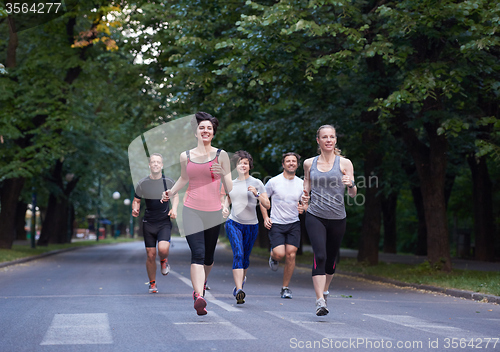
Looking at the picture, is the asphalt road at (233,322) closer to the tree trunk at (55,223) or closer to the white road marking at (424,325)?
the white road marking at (424,325)

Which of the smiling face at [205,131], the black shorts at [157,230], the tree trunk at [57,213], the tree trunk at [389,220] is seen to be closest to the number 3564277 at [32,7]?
the black shorts at [157,230]

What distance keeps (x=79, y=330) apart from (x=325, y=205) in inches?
116

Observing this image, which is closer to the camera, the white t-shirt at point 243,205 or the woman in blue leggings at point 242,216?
the woman in blue leggings at point 242,216

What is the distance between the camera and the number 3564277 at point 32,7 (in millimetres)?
15895

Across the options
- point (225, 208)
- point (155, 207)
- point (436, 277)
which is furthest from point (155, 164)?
point (436, 277)

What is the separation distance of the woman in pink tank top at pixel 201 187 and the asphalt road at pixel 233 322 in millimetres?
753

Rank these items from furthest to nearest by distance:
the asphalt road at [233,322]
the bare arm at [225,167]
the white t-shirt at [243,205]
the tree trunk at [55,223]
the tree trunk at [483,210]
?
the tree trunk at [55,223] < the tree trunk at [483,210] < the white t-shirt at [243,205] < the bare arm at [225,167] < the asphalt road at [233,322]

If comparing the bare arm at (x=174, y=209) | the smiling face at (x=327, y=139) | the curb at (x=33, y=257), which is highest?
the smiling face at (x=327, y=139)

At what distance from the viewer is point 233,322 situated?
7.19m

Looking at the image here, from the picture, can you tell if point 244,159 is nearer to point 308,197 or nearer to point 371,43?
point 308,197

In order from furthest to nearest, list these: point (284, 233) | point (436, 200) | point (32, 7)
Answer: point (32, 7)
point (436, 200)
point (284, 233)

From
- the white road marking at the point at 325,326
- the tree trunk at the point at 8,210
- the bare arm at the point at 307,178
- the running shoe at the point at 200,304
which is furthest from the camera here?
the tree trunk at the point at 8,210

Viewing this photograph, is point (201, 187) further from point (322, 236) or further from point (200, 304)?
point (322, 236)

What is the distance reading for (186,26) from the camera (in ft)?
52.7
